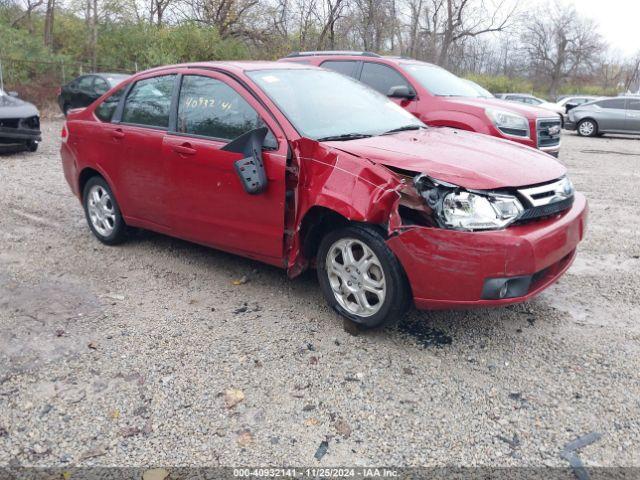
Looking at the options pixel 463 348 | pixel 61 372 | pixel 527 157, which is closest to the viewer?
pixel 61 372

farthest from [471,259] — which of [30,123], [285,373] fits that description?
[30,123]

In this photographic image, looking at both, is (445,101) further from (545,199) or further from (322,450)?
(322,450)

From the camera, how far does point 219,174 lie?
4.12 m

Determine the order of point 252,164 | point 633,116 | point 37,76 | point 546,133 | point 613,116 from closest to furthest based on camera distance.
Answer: point 252,164
point 546,133
point 633,116
point 613,116
point 37,76

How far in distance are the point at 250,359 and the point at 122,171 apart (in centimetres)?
251

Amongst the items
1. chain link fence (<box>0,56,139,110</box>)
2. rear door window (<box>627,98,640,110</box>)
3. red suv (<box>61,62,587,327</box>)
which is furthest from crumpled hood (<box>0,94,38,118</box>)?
rear door window (<box>627,98,640,110</box>)

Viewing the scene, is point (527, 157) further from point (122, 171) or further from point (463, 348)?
point (122, 171)

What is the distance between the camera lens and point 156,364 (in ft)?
11.0

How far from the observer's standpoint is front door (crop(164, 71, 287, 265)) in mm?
3852

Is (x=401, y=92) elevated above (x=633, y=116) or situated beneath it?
situated beneath

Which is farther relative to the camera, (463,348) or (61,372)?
(463,348)

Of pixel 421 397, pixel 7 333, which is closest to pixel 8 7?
pixel 7 333

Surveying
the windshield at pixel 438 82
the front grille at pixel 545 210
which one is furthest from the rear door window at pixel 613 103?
the front grille at pixel 545 210

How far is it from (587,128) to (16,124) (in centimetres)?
1771
